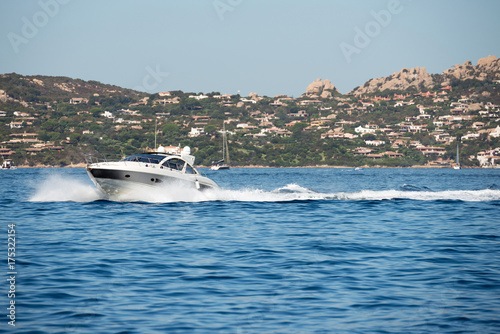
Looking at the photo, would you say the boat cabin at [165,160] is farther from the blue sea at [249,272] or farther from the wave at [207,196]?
the blue sea at [249,272]

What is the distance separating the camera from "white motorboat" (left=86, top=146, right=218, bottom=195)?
2912 centimetres

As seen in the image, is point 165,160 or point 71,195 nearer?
point 165,160

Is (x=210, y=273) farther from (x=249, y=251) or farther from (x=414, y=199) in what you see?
(x=414, y=199)

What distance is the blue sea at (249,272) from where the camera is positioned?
10.2 m

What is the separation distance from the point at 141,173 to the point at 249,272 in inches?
656

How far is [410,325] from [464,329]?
86 centimetres

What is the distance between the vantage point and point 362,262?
1504cm

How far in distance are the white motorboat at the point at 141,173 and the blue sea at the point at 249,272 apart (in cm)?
278

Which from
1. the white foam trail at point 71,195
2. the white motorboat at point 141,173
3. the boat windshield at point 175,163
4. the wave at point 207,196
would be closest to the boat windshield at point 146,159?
the white motorboat at point 141,173

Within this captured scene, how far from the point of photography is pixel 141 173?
29.4 m

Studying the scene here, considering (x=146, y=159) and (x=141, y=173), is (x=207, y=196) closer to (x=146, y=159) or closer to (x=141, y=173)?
(x=146, y=159)

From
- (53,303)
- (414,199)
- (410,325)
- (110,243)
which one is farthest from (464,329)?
(414,199)

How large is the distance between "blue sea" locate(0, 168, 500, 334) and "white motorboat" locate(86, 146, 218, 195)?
2.78 m

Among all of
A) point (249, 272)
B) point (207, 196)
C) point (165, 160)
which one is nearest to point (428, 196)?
point (207, 196)
